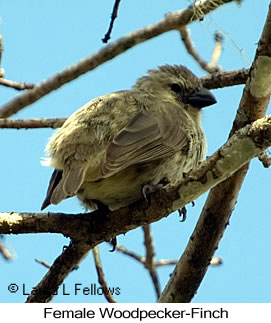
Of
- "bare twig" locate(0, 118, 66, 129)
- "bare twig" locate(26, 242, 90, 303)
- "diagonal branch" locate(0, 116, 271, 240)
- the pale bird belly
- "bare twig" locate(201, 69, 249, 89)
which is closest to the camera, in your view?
"diagonal branch" locate(0, 116, 271, 240)

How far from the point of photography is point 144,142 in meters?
4.63

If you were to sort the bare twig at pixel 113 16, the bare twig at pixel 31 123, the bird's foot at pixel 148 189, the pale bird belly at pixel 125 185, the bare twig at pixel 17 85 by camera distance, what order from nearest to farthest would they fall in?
the bird's foot at pixel 148 189, the bare twig at pixel 113 16, the pale bird belly at pixel 125 185, the bare twig at pixel 31 123, the bare twig at pixel 17 85

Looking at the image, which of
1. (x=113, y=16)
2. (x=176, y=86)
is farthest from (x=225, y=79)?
(x=113, y=16)

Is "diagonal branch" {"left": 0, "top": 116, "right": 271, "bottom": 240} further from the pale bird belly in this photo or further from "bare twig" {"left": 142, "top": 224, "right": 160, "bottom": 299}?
"bare twig" {"left": 142, "top": 224, "right": 160, "bottom": 299}

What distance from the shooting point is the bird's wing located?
14.3 feet

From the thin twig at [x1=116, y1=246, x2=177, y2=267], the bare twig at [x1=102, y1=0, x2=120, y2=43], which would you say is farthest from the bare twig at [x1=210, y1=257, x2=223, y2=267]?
the bare twig at [x1=102, y1=0, x2=120, y2=43]

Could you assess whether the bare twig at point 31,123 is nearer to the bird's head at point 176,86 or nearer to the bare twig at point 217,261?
the bird's head at point 176,86

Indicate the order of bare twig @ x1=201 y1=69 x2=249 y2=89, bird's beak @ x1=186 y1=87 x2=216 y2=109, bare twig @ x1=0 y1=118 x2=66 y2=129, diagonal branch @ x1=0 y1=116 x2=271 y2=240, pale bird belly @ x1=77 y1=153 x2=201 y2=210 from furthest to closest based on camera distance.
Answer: bird's beak @ x1=186 y1=87 x2=216 y2=109 < bare twig @ x1=201 y1=69 x2=249 y2=89 < bare twig @ x1=0 y1=118 x2=66 y2=129 < pale bird belly @ x1=77 y1=153 x2=201 y2=210 < diagonal branch @ x1=0 y1=116 x2=271 y2=240

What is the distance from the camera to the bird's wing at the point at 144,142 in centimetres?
434

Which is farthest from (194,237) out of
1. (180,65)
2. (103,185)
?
(180,65)

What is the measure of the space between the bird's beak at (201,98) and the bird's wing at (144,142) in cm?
50

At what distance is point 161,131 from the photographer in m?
4.86

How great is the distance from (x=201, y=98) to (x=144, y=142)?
1.11 metres

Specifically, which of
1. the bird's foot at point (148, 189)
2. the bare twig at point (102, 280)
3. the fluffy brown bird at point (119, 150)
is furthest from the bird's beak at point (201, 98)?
the bare twig at point (102, 280)
